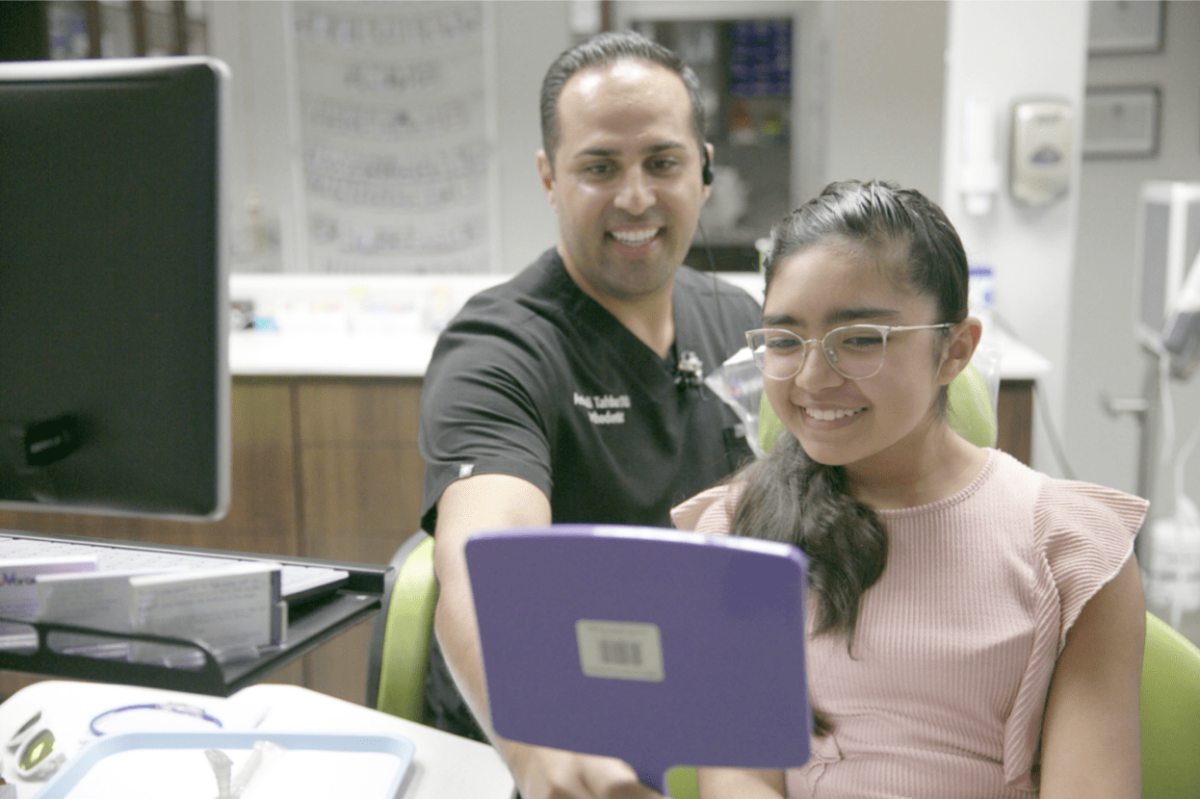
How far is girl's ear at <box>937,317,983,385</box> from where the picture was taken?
1.09 meters

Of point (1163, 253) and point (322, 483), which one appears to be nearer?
point (322, 483)

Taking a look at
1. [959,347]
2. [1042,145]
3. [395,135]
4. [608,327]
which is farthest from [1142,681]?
[395,135]

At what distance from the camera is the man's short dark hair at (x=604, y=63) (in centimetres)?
152

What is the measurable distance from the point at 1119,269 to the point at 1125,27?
87 centimetres

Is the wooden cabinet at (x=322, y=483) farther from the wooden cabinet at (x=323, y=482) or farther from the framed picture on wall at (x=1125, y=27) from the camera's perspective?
the framed picture on wall at (x=1125, y=27)

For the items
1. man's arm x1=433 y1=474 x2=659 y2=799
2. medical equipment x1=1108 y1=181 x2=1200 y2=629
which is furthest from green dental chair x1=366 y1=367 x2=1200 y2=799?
medical equipment x1=1108 y1=181 x2=1200 y2=629

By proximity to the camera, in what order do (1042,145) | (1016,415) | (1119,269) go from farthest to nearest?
(1119,269) < (1042,145) < (1016,415)

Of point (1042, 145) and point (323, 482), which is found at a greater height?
point (1042, 145)

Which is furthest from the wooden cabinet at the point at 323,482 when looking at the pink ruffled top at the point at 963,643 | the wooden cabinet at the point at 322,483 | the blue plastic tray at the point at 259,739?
the pink ruffled top at the point at 963,643

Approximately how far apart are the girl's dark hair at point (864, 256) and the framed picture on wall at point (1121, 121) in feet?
9.69

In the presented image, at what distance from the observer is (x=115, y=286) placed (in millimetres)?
769

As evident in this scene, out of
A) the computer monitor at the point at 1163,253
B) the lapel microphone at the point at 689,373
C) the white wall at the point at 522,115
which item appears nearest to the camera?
the lapel microphone at the point at 689,373

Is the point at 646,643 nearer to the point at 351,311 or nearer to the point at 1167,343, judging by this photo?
the point at 1167,343

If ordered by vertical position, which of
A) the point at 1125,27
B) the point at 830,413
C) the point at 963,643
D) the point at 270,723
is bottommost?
the point at 270,723
